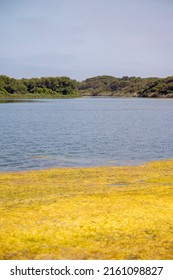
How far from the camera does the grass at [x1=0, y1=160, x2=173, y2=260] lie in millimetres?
13609

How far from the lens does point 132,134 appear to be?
60.1 meters

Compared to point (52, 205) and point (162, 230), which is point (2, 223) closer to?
point (52, 205)

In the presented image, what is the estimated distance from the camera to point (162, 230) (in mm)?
15617

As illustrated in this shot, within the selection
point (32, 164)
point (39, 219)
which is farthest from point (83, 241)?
point (32, 164)

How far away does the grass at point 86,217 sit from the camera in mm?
13609

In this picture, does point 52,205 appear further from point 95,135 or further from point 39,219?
point 95,135

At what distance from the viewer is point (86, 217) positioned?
17125 mm

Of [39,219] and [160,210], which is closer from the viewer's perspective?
[39,219]
